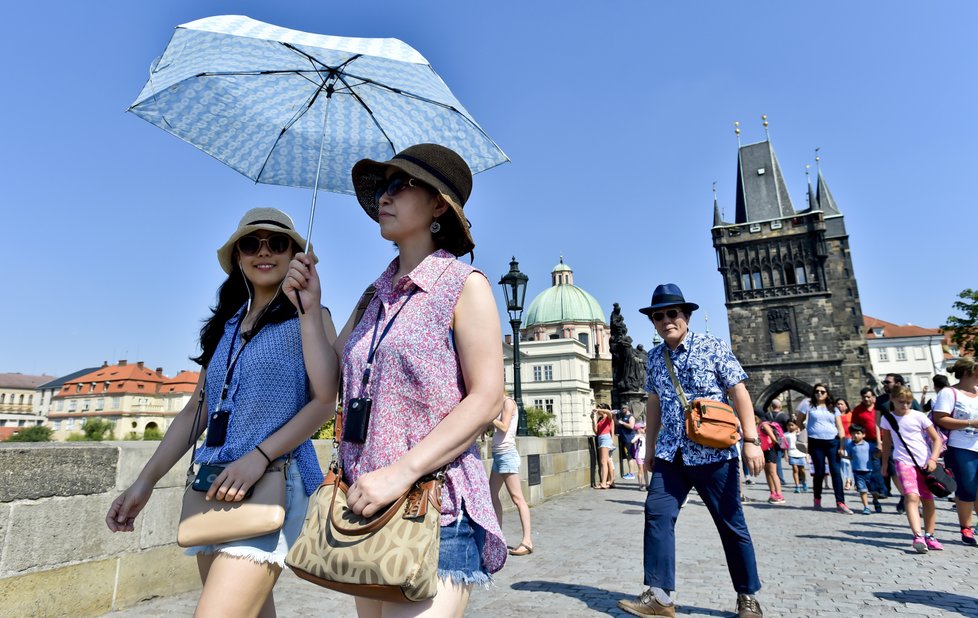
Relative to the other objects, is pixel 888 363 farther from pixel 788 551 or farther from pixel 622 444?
pixel 788 551

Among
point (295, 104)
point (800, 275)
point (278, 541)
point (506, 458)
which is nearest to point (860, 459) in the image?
point (506, 458)

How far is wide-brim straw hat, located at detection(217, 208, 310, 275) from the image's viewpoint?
7.24ft

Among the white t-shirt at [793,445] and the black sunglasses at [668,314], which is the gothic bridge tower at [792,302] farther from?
the black sunglasses at [668,314]

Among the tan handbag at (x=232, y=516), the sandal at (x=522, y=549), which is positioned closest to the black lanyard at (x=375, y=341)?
the tan handbag at (x=232, y=516)

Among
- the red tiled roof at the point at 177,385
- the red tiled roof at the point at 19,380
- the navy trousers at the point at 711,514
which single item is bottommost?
the navy trousers at the point at 711,514

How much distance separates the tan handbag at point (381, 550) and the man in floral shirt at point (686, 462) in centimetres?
273

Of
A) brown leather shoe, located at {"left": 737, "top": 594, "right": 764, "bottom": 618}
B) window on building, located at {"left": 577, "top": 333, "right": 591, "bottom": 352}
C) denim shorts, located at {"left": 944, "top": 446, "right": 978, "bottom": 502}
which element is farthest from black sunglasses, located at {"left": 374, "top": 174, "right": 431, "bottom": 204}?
window on building, located at {"left": 577, "top": 333, "right": 591, "bottom": 352}

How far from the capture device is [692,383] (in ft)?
12.9

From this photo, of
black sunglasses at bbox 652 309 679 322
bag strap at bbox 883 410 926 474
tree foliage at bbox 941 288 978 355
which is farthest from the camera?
tree foliage at bbox 941 288 978 355

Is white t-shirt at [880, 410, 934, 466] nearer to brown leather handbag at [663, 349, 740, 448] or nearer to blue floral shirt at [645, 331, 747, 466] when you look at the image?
blue floral shirt at [645, 331, 747, 466]

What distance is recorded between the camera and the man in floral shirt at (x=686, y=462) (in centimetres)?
360

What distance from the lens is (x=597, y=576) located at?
475 centimetres

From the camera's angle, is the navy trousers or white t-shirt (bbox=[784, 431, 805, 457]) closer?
the navy trousers

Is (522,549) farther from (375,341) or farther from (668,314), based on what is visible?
(375,341)
